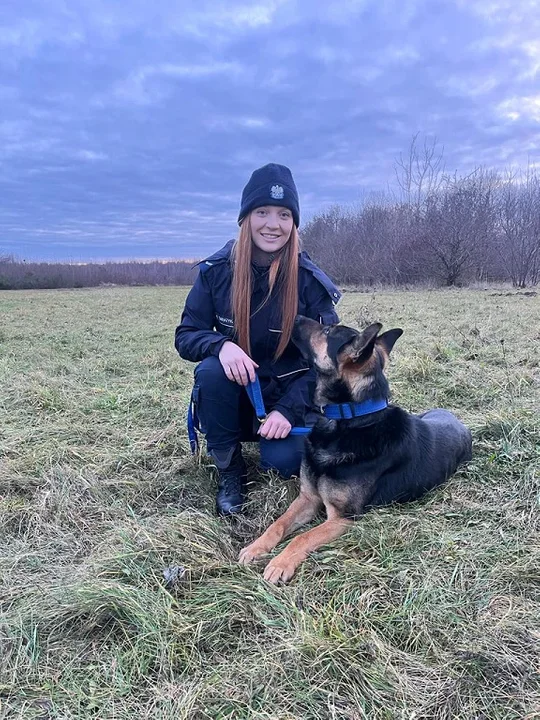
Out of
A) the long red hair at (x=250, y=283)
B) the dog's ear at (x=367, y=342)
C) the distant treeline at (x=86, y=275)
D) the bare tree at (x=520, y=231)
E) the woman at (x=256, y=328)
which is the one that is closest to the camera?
the dog's ear at (x=367, y=342)

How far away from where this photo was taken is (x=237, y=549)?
282cm

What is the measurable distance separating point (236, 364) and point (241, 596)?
1.48 m

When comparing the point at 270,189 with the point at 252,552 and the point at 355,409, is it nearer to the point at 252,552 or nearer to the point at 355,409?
the point at 355,409

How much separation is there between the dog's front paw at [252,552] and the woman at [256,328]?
0.57 meters

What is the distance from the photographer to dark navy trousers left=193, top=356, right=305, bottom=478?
3.40 meters

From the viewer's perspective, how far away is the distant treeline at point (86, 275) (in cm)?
4216

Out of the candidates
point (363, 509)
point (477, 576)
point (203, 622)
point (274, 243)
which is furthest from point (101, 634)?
point (274, 243)

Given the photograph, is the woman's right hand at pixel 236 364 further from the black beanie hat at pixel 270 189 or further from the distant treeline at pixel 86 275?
the distant treeline at pixel 86 275

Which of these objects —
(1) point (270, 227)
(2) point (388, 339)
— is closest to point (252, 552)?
Result: (2) point (388, 339)

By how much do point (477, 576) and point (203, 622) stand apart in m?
1.37

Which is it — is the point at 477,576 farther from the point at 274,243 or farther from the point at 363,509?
the point at 274,243

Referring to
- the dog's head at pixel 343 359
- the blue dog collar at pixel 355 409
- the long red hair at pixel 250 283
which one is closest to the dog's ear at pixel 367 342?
the dog's head at pixel 343 359

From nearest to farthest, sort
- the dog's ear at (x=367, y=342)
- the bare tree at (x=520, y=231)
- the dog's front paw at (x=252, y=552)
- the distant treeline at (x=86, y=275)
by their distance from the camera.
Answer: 1. the dog's front paw at (x=252, y=552)
2. the dog's ear at (x=367, y=342)
3. the bare tree at (x=520, y=231)
4. the distant treeline at (x=86, y=275)

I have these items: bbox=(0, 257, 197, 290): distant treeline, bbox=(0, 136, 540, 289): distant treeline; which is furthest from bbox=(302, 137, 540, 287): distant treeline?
bbox=(0, 257, 197, 290): distant treeline
